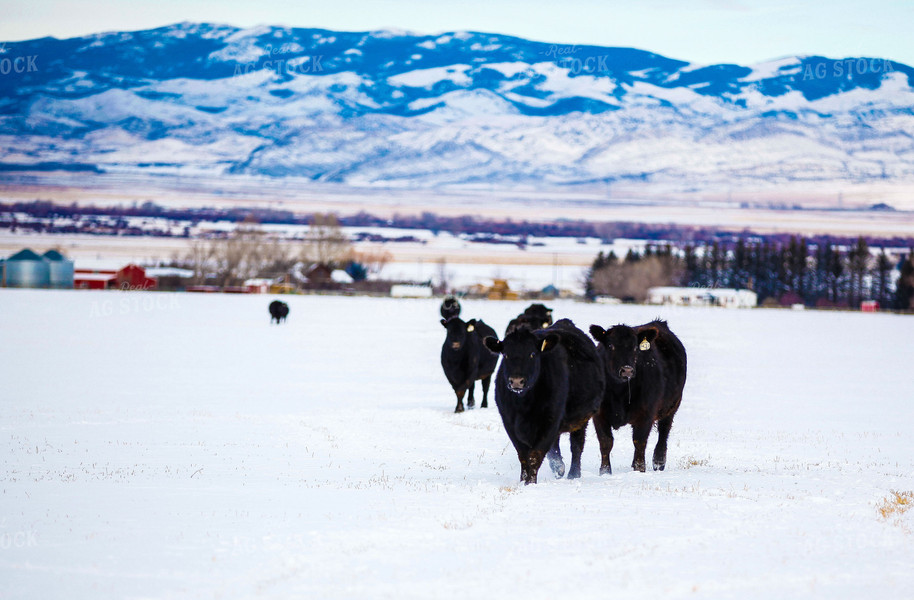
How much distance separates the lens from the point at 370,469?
1240 centimetres

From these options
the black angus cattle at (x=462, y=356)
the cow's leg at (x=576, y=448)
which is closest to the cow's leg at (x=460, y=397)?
the black angus cattle at (x=462, y=356)

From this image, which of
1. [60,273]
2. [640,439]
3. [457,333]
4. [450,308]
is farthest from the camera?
[60,273]

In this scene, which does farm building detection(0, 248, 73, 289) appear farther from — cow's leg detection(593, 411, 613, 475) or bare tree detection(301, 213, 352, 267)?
cow's leg detection(593, 411, 613, 475)

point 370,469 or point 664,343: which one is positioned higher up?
point 664,343

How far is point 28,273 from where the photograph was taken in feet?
388

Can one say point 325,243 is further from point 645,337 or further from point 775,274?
point 645,337

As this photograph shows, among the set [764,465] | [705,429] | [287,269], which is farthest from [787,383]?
[287,269]

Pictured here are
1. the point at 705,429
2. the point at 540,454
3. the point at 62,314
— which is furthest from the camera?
the point at 62,314

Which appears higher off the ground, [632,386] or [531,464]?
[632,386]

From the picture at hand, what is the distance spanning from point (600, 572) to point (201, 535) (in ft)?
10.6

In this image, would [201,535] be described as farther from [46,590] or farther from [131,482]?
[131,482]

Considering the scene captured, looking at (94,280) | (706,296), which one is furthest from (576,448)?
(706,296)

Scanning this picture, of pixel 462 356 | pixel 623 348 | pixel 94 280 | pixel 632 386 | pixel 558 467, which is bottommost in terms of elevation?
pixel 94 280

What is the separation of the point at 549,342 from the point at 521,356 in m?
0.56
